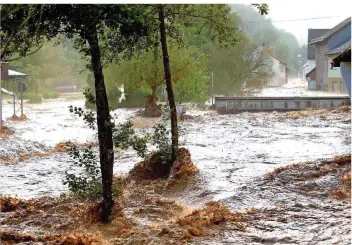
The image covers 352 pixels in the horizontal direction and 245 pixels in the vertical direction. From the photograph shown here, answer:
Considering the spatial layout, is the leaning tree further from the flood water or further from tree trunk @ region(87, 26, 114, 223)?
the flood water

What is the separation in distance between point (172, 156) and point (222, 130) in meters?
12.8

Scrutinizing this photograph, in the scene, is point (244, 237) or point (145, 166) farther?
point (145, 166)

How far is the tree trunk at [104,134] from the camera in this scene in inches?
330

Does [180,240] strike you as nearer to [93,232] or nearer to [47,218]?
[93,232]

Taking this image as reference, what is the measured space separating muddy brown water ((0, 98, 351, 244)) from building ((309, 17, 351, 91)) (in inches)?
259

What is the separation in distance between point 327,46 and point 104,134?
35.2 m

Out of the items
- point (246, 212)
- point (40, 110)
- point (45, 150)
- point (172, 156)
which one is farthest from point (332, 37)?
point (246, 212)

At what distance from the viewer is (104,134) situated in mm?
8773

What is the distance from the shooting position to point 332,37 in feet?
124

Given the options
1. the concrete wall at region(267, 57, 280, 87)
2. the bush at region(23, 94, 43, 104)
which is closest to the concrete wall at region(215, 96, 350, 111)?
the concrete wall at region(267, 57, 280, 87)

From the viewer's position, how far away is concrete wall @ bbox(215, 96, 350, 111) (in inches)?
1375

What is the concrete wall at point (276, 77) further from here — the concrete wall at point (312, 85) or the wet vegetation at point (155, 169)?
the wet vegetation at point (155, 169)

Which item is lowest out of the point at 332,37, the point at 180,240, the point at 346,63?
the point at 180,240

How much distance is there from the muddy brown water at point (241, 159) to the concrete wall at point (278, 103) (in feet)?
7.05
